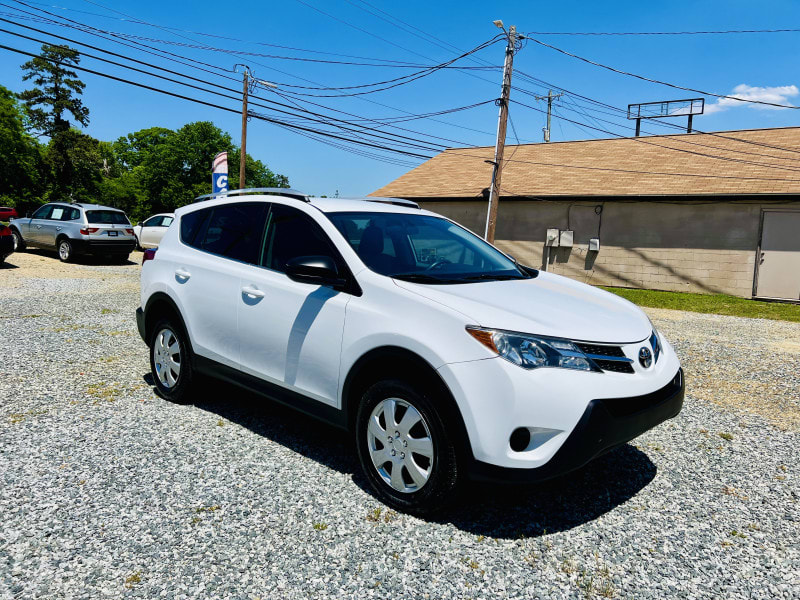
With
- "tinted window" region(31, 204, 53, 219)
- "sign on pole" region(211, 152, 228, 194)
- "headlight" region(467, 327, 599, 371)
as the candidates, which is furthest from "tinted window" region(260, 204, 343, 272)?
"tinted window" region(31, 204, 53, 219)

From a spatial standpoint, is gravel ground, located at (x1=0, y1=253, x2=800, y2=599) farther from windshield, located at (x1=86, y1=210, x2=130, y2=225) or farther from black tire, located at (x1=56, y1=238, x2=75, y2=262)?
black tire, located at (x1=56, y1=238, x2=75, y2=262)

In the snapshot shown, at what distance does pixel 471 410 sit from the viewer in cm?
278

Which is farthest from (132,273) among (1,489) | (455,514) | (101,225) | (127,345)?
(455,514)

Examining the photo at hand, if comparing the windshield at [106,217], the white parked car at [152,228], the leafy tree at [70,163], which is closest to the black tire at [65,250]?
the windshield at [106,217]

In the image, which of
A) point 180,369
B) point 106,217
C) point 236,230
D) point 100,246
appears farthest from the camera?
point 106,217

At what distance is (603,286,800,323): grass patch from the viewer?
13.0m

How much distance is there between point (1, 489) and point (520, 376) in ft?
10.0

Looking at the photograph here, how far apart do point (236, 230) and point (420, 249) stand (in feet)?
4.84

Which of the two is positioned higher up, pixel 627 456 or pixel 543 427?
pixel 543 427

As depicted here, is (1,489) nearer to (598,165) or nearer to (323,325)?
(323,325)

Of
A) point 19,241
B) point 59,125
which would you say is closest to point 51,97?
point 59,125

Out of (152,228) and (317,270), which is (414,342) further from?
(152,228)

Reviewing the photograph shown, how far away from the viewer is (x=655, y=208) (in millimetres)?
18062

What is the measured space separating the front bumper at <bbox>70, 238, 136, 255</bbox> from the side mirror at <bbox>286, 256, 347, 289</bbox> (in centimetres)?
1638
